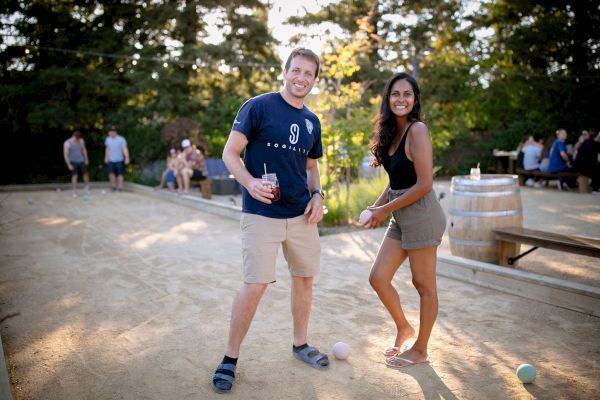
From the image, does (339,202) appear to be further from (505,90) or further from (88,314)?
(505,90)

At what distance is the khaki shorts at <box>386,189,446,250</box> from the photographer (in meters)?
3.41

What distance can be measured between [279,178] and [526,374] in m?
1.97

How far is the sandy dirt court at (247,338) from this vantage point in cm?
326

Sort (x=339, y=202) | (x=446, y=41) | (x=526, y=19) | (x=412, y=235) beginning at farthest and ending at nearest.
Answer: (x=446, y=41)
(x=526, y=19)
(x=339, y=202)
(x=412, y=235)

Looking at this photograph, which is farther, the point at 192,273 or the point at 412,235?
the point at 192,273

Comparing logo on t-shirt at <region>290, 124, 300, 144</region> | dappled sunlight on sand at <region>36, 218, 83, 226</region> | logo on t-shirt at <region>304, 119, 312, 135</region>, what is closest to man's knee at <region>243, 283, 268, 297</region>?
logo on t-shirt at <region>290, 124, 300, 144</region>

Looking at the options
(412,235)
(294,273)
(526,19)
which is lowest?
(294,273)

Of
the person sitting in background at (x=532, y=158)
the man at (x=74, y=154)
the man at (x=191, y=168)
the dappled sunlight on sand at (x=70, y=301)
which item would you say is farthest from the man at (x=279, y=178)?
the man at (x=74, y=154)

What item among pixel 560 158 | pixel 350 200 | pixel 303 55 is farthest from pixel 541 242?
pixel 560 158

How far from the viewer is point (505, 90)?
25.1 m

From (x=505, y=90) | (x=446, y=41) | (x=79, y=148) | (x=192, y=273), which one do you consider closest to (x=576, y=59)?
(x=505, y=90)

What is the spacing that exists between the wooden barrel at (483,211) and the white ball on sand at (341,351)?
266 cm

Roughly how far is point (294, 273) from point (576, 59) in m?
25.6

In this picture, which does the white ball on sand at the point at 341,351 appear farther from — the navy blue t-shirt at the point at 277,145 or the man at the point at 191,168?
the man at the point at 191,168
